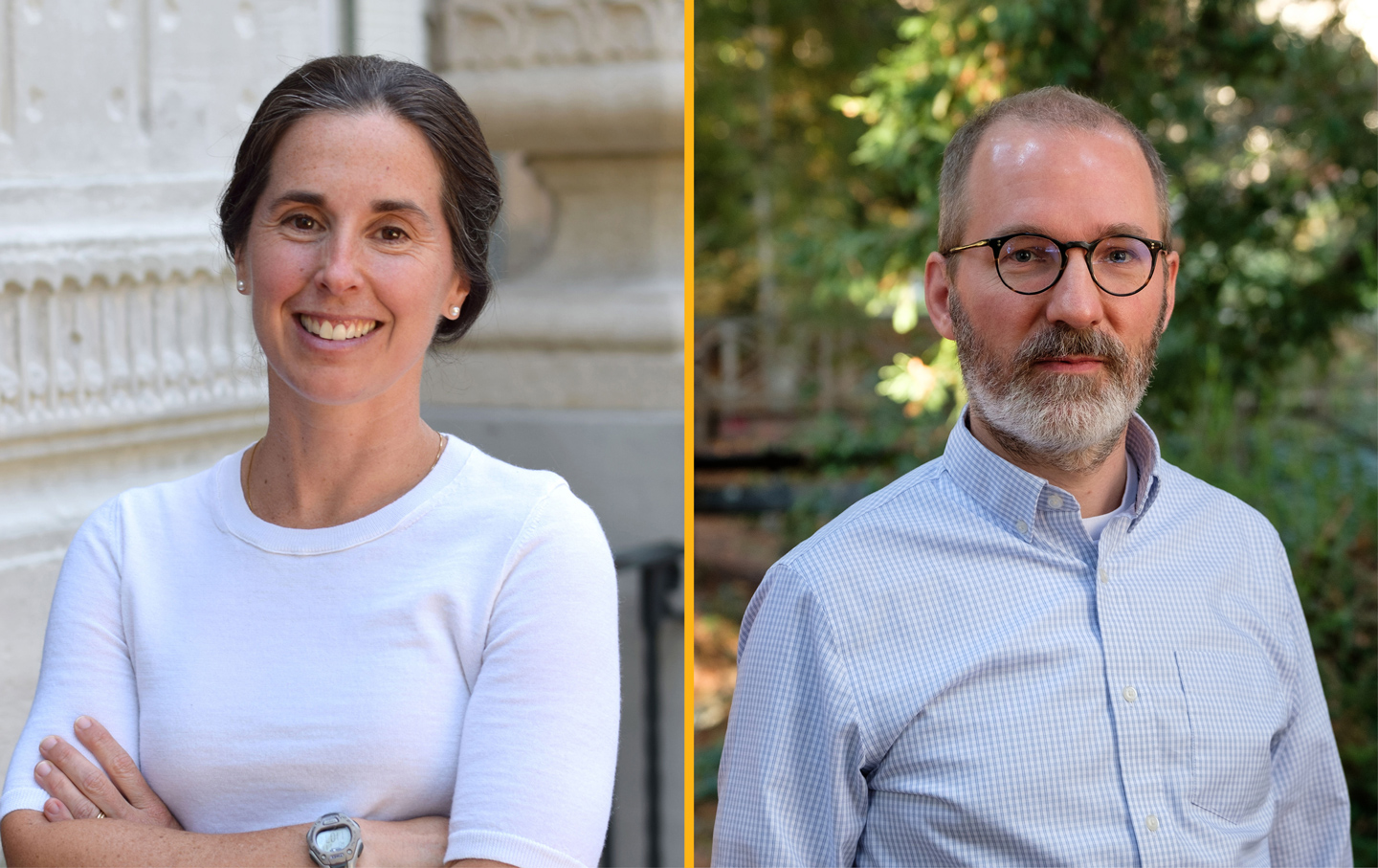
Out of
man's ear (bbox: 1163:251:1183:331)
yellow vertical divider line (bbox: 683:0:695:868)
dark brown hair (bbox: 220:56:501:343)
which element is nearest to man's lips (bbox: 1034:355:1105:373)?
man's ear (bbox: 1163:251:1183:331)

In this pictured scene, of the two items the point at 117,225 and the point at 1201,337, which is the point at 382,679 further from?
the point at 1201,337

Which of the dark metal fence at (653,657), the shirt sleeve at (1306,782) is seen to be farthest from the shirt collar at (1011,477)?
the dark metal fence at (653,657)

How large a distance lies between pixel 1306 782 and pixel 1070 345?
78 centimetres

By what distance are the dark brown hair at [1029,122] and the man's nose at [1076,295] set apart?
16cm

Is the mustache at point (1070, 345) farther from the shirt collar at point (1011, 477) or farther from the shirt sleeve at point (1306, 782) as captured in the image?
the shirt sleeve at point (1306, 782)

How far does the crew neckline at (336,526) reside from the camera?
1.55 m

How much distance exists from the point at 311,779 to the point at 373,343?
0.53m

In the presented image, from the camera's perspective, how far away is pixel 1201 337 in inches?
193

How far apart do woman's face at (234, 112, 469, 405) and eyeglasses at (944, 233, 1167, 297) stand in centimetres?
71

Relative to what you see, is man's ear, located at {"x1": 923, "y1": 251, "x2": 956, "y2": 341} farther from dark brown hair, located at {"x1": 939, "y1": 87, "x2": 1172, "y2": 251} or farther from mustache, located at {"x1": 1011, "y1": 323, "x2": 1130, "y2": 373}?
mustache, located at {"x1": 1011, "y1": 323, "x2": 1130, "y2": 373}

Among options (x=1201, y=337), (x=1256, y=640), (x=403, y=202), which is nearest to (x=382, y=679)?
(x=403, y=202)

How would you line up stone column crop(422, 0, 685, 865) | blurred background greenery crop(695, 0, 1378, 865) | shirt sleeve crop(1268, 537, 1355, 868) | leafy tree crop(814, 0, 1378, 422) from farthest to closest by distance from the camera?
leafy tree crop(814, 0, 1378, 422) → blurred background greenery crop(695, 0, 1378, 865) → stone column crop(422, 0, 685, 865) → shirt sleeve crop(1268, 537, 1355, 868)

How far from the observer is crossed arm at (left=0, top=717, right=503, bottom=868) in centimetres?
144

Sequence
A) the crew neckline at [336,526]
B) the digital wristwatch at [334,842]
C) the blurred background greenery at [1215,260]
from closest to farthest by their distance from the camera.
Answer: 1. the digital wristwatch at [334,842]
2. the crew neckline at [336,526]
3. the blurred background greenery at [1215,260]
